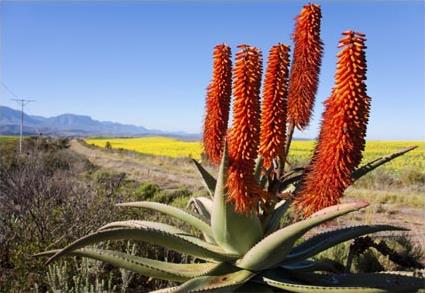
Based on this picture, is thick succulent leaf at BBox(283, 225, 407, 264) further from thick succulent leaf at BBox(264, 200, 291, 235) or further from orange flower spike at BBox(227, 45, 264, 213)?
orange flower spike at BBox(227, 45, 264, 213)

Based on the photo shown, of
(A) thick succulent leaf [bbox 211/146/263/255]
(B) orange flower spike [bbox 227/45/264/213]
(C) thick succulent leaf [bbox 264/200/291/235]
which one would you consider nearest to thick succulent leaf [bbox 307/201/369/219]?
(B) orange flower spike [bbox 227/45/264/213]

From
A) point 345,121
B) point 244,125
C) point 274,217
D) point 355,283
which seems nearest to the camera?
point 345,121

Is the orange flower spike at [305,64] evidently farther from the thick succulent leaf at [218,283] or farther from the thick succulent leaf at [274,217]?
the thick succulent leaf at [218,283]

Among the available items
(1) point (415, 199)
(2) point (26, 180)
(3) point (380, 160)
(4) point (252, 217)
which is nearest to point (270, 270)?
(4) point (252, 217)

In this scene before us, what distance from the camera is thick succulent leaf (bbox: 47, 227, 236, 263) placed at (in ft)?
7.76

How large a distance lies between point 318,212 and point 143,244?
312cm

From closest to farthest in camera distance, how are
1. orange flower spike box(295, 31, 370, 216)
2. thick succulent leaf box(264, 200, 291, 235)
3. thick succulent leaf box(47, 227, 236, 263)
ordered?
orange flower spike box(295, 31, 370, 216) < thick succulent leaf box(47, 227, 236, 263) < thick succulent leaf box(264, 200, 291, 235)

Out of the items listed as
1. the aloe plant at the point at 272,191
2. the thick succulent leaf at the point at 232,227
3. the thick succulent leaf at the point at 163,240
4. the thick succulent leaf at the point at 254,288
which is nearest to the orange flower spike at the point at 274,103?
the aloe plant at the point at 272,191

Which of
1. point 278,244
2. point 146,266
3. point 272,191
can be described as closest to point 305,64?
point 272,191

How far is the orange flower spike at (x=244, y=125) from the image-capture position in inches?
94.5

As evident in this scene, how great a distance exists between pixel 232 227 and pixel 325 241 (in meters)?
0.63

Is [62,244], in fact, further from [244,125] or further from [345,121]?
[345,121]

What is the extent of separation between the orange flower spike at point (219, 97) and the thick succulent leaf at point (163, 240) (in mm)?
551

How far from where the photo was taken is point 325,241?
3.05 metres
